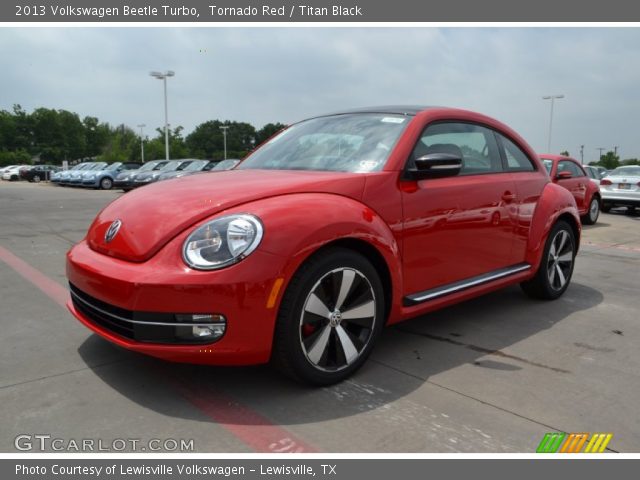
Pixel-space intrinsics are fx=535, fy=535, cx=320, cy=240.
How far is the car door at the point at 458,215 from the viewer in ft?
10.7

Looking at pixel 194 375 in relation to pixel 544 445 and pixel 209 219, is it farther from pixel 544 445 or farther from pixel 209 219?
pixel 544 445

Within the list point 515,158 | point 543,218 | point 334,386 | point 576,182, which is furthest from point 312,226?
point 576,182

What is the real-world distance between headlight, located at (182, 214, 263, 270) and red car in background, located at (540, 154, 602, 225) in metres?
9.45

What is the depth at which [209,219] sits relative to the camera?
2.62m

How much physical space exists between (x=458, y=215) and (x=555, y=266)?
1.67 metres

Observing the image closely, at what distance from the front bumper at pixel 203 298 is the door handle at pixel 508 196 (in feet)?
6.95

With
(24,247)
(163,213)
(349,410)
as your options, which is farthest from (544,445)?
(24,247)

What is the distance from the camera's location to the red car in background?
10.8 metres

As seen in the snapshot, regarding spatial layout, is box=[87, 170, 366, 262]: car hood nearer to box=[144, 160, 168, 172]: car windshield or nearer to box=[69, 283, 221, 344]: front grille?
box=[69, 283, 221, 344]: front grille

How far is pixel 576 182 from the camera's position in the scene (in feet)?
36.8

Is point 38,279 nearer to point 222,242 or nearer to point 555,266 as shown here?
point 222,242

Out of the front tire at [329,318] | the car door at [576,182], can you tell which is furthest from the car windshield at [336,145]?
the car door at [576,182]

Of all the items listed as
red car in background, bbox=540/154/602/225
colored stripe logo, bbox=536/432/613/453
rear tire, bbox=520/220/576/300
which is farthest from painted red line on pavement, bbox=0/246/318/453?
red car in background, bbox=540/154/602/225

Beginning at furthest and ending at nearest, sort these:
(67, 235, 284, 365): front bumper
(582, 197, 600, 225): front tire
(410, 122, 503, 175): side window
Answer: (582, 197, 600, 225): front tire, (410, 122, 503, 175): side window, (67, 235, 284, 365): front bumper
